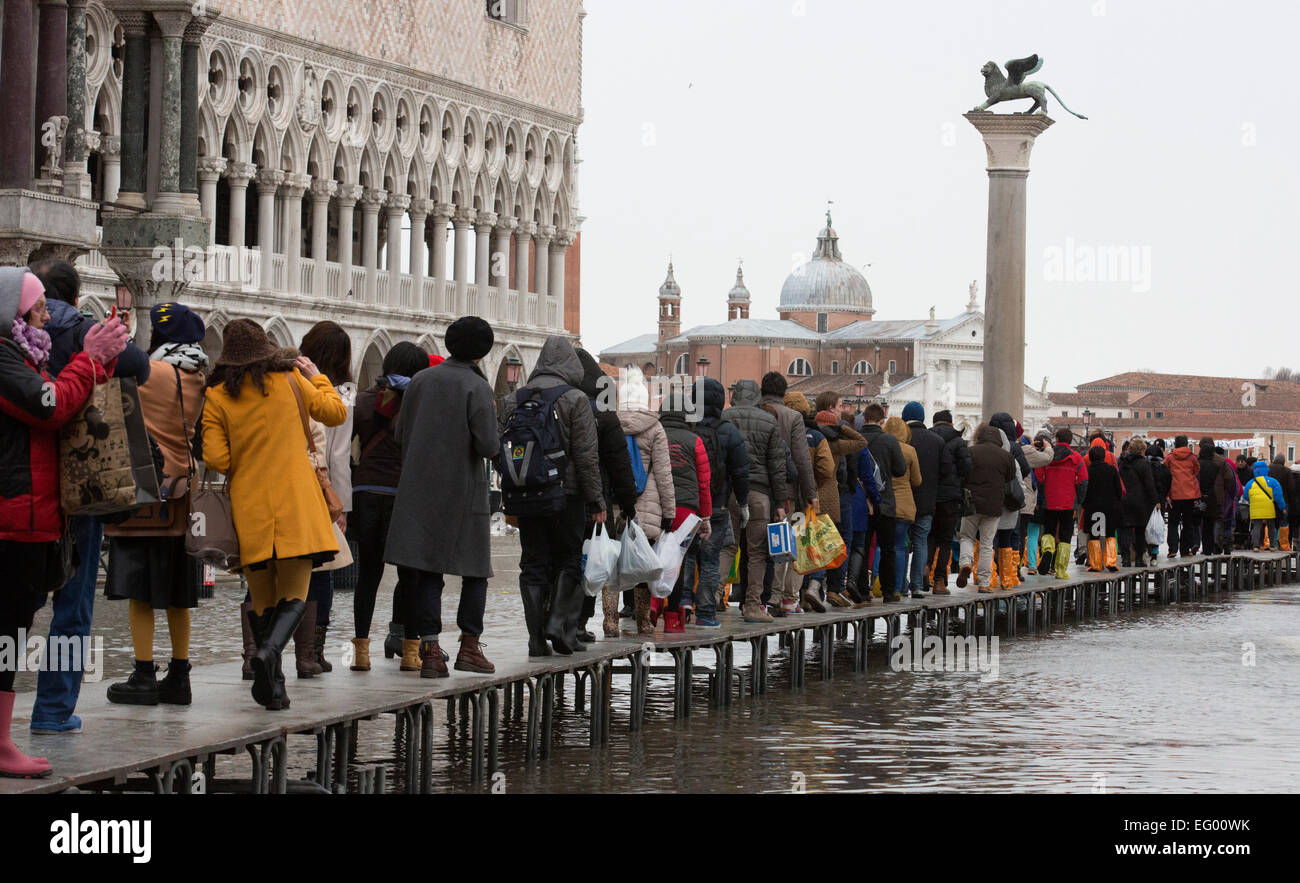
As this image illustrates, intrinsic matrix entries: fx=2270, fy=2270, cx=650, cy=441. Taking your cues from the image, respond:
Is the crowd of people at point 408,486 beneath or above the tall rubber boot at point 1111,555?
above

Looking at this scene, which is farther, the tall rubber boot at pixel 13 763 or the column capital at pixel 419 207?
the column capital at pixel 419 207

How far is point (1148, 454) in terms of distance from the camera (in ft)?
85.0

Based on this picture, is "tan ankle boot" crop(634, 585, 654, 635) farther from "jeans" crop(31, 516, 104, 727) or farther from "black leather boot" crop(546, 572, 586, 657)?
"jeans" crop(31, 516, 104, 727)

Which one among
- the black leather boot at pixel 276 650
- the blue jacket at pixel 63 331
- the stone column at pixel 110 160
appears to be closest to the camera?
the blue jacket at pixel 63 331

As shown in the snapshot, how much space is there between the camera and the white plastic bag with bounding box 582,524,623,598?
11.7m

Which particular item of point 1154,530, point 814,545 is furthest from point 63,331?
point 1154,530

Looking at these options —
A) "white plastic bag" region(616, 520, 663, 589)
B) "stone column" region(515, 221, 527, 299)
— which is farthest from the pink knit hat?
"stone column" region(515, 221, 527, 299)

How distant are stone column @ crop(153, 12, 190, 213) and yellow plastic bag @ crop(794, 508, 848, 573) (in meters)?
13.6

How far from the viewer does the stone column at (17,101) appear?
918 inches

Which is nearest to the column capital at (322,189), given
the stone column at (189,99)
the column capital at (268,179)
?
the column capital at (268,179)

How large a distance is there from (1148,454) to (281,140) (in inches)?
→ 795

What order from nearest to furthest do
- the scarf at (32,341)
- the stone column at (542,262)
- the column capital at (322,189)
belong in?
the scarf at (32,341) → the column capital at (322,189) → the stone column at (542,262)

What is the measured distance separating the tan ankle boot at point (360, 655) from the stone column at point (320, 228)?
32.5 m

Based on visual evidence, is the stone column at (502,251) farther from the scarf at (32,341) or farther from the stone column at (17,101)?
the scarf at (32,341)
